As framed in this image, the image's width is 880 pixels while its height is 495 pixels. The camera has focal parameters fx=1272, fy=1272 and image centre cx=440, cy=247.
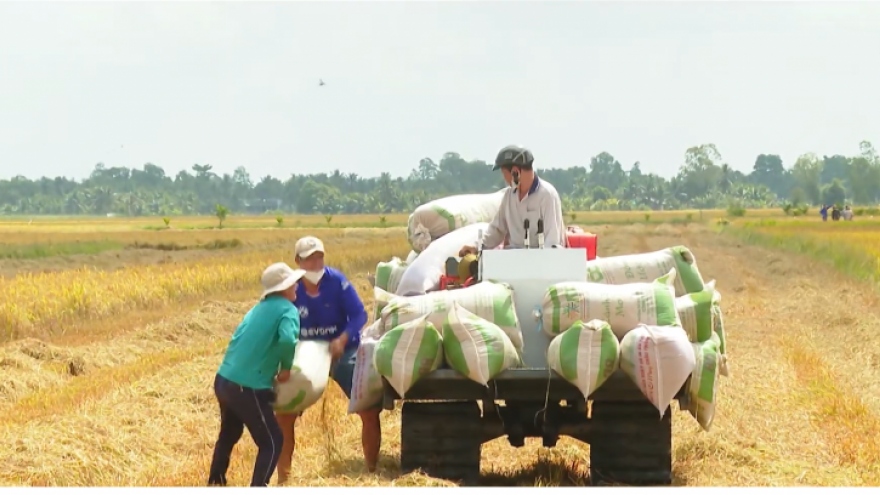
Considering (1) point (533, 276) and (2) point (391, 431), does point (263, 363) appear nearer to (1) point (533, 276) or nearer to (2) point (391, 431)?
(1) point (533, 276)

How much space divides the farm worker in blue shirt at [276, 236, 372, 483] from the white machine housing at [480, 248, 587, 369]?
93 cm

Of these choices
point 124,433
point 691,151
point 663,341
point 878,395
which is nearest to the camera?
point 663,341

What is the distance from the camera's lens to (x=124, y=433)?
9.93 m

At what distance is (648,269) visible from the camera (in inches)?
A: 341

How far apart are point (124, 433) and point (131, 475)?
3.97ft

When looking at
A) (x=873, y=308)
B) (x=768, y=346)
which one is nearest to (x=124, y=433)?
(x=768, y=346)

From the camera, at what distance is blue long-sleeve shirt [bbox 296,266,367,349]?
8.15 meters

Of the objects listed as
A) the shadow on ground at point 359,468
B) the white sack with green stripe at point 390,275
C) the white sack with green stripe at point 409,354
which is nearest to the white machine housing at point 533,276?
the white sack with green stripe at point 409,354

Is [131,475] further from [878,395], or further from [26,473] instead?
[878,395]

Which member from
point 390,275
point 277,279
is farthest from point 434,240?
point 277,279

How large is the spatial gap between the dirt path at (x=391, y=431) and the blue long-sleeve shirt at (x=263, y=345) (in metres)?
0.73

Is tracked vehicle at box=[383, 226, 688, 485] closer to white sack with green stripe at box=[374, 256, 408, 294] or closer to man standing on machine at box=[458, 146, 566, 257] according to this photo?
man standing on machine at box=[458, 146, 566, 257]

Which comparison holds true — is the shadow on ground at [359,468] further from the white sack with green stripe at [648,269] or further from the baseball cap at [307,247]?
the white sack with green stripe at [648,269]

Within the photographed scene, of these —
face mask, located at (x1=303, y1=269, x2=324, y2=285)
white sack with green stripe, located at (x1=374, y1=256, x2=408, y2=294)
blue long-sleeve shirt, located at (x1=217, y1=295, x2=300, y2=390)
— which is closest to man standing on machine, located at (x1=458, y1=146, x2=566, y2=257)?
white sack with green stripe, located at (x1=374, y1=256, x2=408, y2=294)
